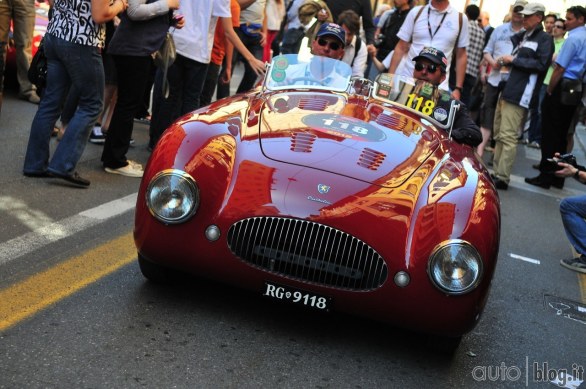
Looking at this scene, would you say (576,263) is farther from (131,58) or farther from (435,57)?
(131,58)

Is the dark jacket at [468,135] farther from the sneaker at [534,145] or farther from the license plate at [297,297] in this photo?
the sneaker at [534,145]

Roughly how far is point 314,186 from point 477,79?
31.2ft

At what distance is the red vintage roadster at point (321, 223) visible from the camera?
3826 millimetres

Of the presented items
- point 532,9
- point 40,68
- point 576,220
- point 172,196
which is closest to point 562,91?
point 532,9

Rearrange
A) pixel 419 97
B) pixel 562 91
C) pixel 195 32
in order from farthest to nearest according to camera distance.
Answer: pixel 562 91 < pixel 195 32 < pixel 419 97

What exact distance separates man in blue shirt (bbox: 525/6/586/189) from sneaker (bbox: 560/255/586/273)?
3.35 meters

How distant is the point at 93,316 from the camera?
3930 millimetres

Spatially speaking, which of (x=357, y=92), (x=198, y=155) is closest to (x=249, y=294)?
(x=198, y=155)

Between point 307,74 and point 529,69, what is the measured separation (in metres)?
5.14

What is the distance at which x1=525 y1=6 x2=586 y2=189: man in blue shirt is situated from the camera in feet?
33.5

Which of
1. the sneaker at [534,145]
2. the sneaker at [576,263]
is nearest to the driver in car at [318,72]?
the sneaker at [576,263]

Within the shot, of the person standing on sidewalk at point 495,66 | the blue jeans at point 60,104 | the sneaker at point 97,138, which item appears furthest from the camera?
the person standing on sidewalk at point 495,66

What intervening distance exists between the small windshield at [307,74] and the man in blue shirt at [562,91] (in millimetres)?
5028

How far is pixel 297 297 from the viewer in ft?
12.7
